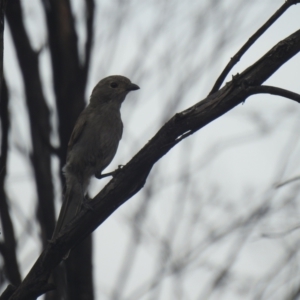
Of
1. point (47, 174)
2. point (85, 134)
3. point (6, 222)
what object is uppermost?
point (85, 134)

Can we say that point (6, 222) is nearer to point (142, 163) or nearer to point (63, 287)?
point (63, 287)

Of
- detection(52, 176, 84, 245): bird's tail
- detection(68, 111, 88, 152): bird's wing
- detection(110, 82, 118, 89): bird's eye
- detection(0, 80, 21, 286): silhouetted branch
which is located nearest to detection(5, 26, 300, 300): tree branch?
detection(0, 80, 21, 286): silhouetted branch

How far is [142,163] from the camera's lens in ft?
11.2

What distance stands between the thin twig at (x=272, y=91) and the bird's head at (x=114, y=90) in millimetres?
3589

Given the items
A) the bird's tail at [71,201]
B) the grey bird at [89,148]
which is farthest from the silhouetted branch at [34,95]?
the grey bird at [89,148]

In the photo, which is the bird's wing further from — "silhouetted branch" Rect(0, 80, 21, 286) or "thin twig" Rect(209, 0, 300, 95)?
"thin twig" Rect(209, 0, 300, 95)

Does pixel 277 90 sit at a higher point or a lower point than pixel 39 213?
lower

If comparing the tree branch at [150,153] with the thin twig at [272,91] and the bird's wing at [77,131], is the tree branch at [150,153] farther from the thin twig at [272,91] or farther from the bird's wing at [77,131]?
the bird's wing at [77,131]

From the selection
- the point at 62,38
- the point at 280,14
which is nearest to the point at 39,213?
the point at 62,38

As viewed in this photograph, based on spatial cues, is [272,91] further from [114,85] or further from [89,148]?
[114,85]

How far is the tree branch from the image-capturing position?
318cm

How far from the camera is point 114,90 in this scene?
6812 millimetres

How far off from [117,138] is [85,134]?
1.20ft

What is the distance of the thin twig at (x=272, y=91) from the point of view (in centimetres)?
318
